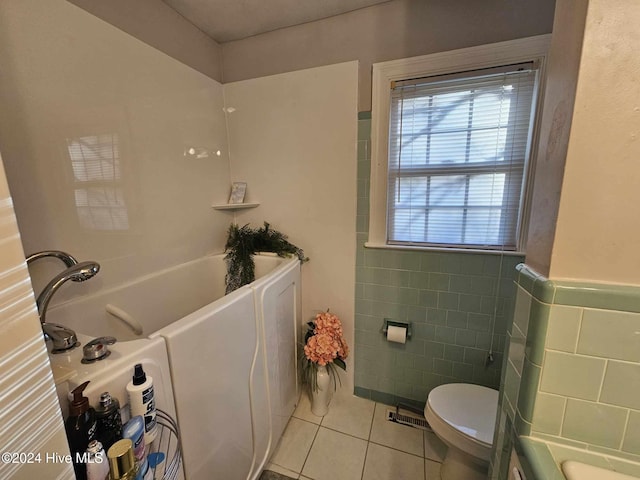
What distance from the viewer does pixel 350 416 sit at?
170cm

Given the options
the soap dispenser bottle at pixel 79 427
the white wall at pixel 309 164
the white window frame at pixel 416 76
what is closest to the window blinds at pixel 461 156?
the white window frame at pixel 416 76

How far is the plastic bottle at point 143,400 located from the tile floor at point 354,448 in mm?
1014

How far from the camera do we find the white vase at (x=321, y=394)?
5.41 ft

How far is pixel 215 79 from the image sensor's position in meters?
1.83

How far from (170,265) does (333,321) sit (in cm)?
108

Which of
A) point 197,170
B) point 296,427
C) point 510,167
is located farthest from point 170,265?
point 510,167

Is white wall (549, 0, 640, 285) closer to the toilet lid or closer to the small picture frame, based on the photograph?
the toilet lid

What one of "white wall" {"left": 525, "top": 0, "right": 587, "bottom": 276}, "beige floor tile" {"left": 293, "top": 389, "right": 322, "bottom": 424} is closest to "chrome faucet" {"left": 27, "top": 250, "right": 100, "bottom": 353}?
"white wall" {"left": 525, "top": 0, "right": 587, "bottom": 276}

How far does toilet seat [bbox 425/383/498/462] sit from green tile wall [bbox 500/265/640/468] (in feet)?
2.06

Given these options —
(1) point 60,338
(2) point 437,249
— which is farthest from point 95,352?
(2) point 437,249

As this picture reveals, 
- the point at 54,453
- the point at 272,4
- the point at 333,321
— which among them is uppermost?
the point at 272,4

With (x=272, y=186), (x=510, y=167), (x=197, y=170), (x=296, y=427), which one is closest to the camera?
(x=510, y=167)

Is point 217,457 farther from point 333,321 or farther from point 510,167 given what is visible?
point 510,167

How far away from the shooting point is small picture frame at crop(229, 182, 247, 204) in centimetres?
194
